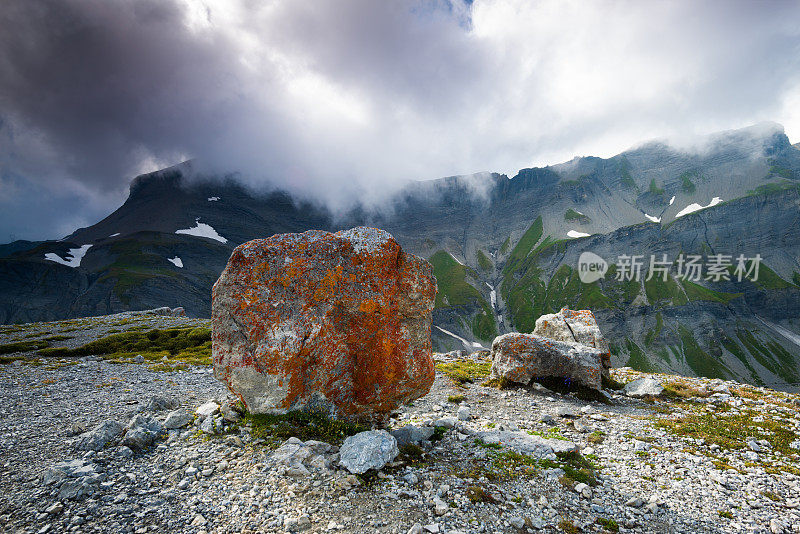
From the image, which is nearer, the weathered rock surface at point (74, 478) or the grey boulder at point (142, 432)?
the weathered rock surface at point (74, 478)

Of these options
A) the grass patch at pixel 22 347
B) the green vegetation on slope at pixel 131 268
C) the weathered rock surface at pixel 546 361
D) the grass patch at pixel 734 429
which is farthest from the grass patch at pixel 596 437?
the green vegetation on slope at pixel 131 268

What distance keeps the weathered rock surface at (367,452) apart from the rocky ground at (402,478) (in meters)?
0.24

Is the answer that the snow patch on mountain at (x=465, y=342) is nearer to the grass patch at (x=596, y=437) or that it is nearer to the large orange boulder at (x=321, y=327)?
the grass patch at (x=596, y=437)

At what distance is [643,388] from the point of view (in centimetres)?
2041

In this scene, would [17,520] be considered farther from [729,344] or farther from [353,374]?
[729,344]

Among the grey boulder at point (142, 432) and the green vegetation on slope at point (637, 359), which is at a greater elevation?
the grey boulder at point (142, 432)

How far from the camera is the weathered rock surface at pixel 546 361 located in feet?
67.4

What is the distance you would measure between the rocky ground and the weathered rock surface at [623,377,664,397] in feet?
17.2

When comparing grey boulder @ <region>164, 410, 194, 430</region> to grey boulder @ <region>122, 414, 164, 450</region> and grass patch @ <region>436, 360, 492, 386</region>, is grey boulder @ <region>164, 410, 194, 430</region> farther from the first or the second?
grass patch @ <region>436, 360, 492, 386</region>

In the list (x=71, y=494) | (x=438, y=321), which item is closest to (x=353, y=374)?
(x=71, y=494)

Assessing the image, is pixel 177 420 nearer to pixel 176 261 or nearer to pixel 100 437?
pixel 100 437

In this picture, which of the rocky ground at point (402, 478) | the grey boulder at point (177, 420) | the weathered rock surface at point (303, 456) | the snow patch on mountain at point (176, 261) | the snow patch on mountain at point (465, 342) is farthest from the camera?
the snow patch on mountain at point (176, 261)

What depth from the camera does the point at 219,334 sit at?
11.3 meters

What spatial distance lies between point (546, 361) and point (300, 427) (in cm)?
1678
